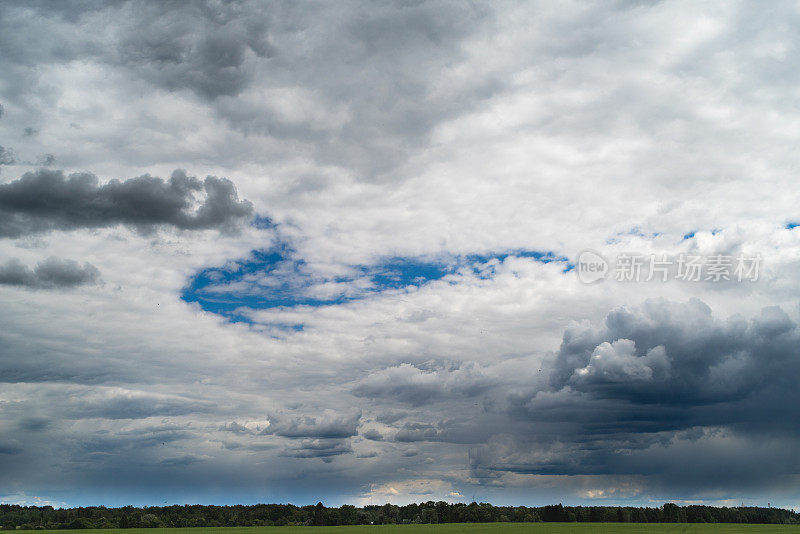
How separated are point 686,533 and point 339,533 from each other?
377 ft

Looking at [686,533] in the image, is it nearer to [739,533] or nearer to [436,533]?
[739,533]

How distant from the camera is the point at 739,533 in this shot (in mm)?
179000

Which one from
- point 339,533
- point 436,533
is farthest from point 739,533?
point 339,533

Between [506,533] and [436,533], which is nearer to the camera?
[506,533]

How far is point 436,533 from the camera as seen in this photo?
19812cm

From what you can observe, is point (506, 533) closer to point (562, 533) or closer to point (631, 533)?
point (562, 533)

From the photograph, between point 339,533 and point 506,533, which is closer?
point 506,533

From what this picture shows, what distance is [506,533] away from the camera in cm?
17900

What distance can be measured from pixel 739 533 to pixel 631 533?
112 feet

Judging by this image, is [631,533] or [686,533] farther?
[686,533]

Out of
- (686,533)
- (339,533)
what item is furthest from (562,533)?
(339,533)

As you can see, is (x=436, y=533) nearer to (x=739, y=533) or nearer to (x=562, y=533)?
(x=562, y=533)

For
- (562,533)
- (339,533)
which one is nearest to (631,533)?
(562,533)

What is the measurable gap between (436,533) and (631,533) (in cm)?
6253
